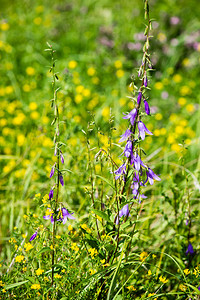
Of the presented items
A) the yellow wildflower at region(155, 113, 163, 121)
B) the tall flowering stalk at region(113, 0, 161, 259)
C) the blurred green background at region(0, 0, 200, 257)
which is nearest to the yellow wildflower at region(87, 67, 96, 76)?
the blurred green background at region(0, 0, 200, 257)

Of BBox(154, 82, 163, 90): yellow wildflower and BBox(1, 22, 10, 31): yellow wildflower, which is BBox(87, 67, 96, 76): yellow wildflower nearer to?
BBox(154, 82, 163, 90): yellow wildflower

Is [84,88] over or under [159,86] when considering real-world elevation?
under

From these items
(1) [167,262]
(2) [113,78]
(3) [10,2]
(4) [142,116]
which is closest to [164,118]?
(2) [113,78]

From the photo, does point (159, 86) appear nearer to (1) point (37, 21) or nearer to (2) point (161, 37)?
(2) point (161, 37)

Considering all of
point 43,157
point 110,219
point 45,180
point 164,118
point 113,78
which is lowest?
point 110,219

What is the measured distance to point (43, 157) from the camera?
3.52m

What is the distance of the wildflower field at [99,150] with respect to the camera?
1.70 meters

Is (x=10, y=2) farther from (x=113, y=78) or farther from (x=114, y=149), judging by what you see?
(x=114, y=149)

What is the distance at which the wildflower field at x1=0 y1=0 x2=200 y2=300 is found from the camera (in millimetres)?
1704

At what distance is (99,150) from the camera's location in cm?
177

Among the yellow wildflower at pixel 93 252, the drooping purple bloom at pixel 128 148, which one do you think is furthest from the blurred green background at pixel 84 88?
the drooping purple bloom at pixel 128 148

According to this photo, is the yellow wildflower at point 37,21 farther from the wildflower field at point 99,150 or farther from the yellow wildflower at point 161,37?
the yellow wildflower at point 161,37

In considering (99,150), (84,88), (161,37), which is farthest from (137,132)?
(161,37)

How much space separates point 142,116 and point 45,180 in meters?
1.80
